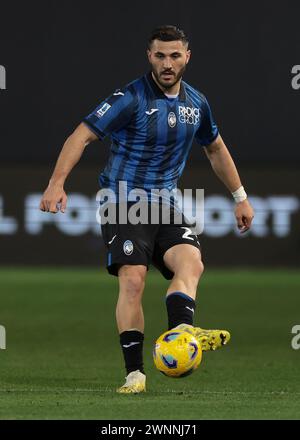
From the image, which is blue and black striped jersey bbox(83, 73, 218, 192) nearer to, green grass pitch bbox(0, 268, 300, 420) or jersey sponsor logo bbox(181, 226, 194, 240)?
jersey sponsor logo bbox(181, 226, 194, 240)

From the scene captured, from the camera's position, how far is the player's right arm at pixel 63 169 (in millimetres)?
7014

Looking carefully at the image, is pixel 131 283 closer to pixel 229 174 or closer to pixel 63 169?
pixel 63 169

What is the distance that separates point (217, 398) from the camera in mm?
6965

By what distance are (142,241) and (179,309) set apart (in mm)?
480

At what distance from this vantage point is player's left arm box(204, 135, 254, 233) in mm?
8070

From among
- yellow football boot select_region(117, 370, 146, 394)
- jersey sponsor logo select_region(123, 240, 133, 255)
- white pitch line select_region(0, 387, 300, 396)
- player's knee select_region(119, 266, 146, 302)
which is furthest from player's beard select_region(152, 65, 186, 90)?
white pitch line select_region(0, 387, 300, 396)

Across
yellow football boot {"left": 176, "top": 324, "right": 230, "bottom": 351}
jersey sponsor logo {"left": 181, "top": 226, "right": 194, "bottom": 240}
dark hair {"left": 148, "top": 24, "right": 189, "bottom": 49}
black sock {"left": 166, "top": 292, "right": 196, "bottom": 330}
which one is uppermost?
→ dark hair {"left": 148, "top": 24, "right": 189, "bottom": 49}

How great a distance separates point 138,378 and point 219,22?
11585 millimetres

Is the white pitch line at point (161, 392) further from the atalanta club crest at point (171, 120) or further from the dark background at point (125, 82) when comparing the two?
the dark background at point (125, 82)

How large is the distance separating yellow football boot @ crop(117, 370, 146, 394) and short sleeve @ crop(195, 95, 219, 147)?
1.61 m

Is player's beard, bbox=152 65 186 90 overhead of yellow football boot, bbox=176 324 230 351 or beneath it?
overhead

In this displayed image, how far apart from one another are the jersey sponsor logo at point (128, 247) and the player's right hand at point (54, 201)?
23.6 inches
